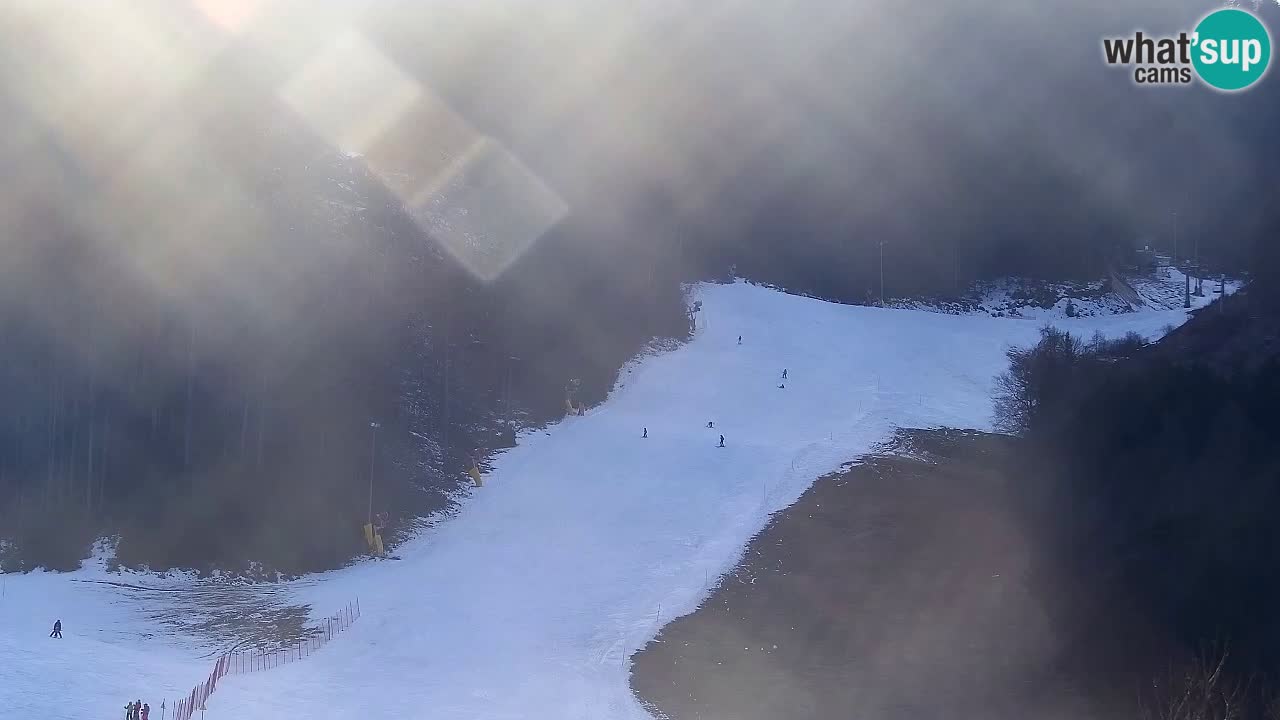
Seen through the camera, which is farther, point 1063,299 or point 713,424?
point 1063,299

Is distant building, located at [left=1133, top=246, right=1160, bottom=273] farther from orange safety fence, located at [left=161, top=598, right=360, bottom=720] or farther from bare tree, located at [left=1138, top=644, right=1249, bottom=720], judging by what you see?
orange safety fence, located at [left=161, top=598, right=360, bottom=720]

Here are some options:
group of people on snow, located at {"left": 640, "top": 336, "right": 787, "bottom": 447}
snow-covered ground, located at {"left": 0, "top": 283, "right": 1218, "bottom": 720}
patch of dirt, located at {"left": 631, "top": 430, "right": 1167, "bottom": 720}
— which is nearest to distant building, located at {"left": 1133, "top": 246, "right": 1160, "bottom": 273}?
snow-covered ground, located at {"left": 0, "top": 283, "right": 1218, "bottom": 720}

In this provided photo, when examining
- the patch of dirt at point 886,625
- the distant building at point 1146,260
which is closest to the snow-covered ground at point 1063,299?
the distant building at point 1146,260

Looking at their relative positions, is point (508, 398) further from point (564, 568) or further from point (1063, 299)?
point (1063, 299)

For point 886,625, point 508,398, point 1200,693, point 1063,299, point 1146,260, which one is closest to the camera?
point 1200,693

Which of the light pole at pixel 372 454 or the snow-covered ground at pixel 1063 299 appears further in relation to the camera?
the snow-covered ground at pixel 1063 299

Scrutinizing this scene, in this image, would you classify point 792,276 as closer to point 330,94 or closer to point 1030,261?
point 1030,261

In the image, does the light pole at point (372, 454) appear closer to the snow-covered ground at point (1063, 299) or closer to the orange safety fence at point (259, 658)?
the orange safety fence at point (259, 658)

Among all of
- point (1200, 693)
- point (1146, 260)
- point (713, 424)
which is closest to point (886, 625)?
point (1200, 693)
